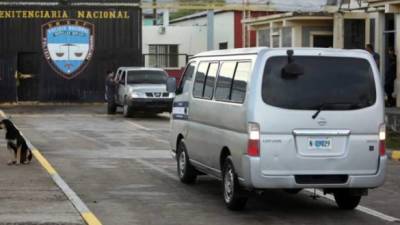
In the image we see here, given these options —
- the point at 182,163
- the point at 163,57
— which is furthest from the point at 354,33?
the point at 163,57

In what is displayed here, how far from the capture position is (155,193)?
427 inches

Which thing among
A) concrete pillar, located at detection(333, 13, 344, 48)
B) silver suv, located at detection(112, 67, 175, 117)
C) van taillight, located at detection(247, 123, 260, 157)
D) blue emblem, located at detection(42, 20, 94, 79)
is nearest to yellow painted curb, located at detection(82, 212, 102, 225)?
van taillight, located at detection(247, 123, 260, 157)

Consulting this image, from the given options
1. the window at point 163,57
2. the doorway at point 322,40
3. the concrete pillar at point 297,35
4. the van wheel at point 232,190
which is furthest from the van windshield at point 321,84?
the window at point 163,57

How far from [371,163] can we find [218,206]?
6.76ft

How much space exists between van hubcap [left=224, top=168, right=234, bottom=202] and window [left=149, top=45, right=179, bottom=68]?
3849 centimetres

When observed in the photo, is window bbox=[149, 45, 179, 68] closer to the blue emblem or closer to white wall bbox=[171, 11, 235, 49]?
white wall bbox=[171, 11, 235, 49]

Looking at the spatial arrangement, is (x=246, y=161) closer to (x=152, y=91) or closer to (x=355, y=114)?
(x=355, y=114)

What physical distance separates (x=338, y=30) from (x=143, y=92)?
796cm

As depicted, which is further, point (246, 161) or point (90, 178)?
point (90, 178)

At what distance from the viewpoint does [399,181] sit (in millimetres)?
12469

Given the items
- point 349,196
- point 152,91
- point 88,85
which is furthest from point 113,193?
point 88,85

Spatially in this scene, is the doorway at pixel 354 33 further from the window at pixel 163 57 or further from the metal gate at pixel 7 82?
the window at pixel 163 57

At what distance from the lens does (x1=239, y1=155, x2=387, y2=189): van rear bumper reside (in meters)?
8.73

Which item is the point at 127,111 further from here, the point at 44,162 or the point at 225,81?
the point at 225,81
